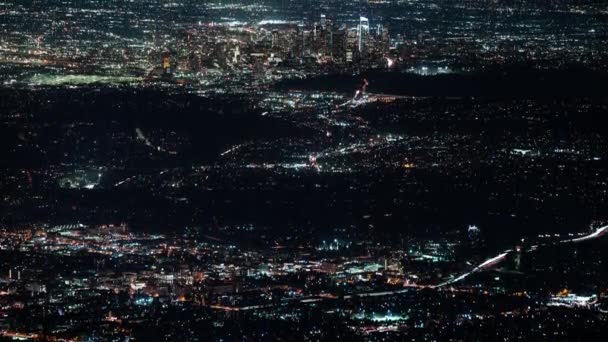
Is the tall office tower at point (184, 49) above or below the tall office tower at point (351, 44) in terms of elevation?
below

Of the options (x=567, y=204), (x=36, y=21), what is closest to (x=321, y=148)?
(x=567, y=204)

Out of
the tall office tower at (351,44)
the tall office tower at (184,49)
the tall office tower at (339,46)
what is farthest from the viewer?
the tall office tower at (351,44)

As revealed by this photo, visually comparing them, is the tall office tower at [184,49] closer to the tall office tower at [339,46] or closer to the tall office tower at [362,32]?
the tall office tower at [339,46]

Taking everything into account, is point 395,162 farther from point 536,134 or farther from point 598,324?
point 598,324

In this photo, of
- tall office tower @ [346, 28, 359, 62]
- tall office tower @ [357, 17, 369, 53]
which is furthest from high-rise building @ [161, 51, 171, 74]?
tall office tower @ [357, 17, 369, 53]

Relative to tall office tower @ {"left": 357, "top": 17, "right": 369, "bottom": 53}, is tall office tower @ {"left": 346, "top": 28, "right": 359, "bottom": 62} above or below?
above

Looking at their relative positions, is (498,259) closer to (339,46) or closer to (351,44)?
(339,46)

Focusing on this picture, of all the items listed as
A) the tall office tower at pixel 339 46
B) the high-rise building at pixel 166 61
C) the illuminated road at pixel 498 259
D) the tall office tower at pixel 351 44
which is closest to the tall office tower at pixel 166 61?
the high-rise building at pixel 166 61

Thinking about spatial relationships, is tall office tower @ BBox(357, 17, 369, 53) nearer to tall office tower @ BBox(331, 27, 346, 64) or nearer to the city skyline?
the city skyline
